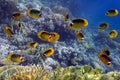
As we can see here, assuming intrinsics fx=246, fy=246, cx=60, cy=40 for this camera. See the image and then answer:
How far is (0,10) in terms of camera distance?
51.1ft

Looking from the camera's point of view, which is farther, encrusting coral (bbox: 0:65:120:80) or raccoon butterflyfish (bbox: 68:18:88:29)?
raccoon butterflyfish (bbox: 68:18:88:29)

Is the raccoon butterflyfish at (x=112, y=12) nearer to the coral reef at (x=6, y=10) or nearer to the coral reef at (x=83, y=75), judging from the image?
the coral reef at (x=83, y=75)

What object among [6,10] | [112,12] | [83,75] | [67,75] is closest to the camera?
[67,75]

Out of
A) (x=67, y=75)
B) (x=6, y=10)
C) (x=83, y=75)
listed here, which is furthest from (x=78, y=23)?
(x=6, y=10)

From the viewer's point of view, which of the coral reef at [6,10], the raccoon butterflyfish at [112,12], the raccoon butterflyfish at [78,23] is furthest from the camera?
the coral reef at [6,10]

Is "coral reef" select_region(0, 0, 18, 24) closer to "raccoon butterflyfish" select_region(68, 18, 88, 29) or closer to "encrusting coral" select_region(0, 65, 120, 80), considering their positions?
"raccoon butterflyfish" select_region(68, 18, 88, 29)

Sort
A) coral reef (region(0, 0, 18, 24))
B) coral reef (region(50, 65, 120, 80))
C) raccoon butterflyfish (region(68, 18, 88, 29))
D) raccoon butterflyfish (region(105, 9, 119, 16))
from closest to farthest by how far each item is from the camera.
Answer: coral reef (region(50, 65, 120, 80)), raccoon butterflyfish (region(68, 18, 88, 29)), raccoon butterflyfish (region(105, 9, 119, 16)), coral reef (region(0, 0, 18, 24))

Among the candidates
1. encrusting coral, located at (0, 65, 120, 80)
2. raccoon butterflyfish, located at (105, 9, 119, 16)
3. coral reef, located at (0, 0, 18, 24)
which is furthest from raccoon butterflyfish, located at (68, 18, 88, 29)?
coral reef, located at (0, 0, 18, 24)

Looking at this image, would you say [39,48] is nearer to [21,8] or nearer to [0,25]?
[0,25]

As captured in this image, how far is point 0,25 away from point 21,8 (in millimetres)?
2365

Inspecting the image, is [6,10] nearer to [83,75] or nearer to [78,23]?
[78,23]

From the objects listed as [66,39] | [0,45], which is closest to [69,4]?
[66,39]

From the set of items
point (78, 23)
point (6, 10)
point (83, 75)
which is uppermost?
point (78, 23)

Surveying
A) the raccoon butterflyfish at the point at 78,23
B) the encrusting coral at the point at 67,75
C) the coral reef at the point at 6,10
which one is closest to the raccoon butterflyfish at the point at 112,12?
the raccoon butterflyfish at the point at 78,23
